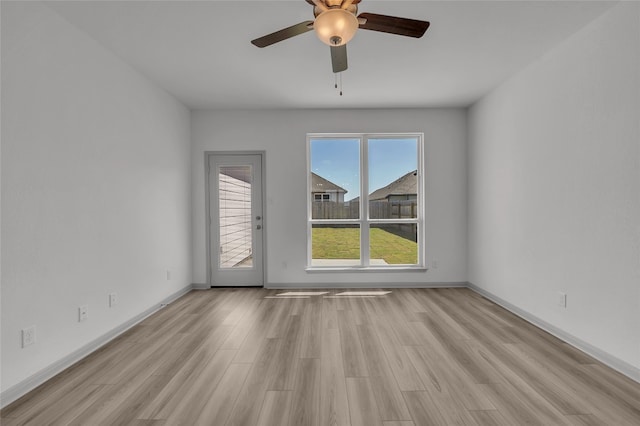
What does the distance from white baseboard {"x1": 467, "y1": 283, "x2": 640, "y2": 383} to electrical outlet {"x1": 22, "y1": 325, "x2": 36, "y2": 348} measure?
4217mm

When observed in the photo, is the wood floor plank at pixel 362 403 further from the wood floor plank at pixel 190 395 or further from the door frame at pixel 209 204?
the door frame at pixel 209 204

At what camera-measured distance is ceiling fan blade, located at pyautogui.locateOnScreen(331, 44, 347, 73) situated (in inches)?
79.4

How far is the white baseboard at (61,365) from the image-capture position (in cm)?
192

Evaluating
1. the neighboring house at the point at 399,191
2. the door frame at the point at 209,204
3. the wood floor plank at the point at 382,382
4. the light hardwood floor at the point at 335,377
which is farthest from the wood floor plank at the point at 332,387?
the neighboring house at the point at 399,191

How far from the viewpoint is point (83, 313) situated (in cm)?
251

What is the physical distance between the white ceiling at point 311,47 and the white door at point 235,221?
1017mm

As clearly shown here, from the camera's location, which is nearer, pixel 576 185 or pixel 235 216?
pixel 576 185

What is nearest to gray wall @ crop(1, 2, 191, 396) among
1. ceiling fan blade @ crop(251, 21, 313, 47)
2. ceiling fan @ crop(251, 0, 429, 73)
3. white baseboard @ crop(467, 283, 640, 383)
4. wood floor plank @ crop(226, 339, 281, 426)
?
wood floor plank @ crop(226, 339, 281, 426)

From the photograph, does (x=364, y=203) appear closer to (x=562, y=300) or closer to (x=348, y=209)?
(x=348, y=209)

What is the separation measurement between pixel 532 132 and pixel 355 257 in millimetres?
2779

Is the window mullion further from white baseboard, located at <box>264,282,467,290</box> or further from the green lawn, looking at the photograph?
white baseboard, located at <box>264,282,467,290</box>

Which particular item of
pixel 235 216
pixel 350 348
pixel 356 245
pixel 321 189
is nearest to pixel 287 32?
pixel 350 348

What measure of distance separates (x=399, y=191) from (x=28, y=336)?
4.40m

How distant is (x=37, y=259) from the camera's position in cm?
213
